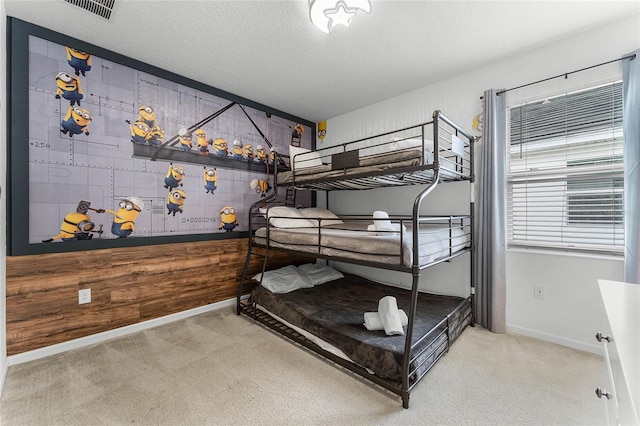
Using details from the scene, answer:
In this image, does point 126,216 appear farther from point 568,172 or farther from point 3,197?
point 568,172

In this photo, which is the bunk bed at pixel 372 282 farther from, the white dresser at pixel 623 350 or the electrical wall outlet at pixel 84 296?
the electrical wall outlet at pixel 84 296

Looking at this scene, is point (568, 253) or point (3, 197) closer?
point (3, 197)

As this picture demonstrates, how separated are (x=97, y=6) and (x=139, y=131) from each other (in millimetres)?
911

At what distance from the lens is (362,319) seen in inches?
80.7

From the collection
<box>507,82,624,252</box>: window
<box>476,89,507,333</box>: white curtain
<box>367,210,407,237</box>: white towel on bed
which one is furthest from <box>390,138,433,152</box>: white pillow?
<box>507,82,624,252</box>: window

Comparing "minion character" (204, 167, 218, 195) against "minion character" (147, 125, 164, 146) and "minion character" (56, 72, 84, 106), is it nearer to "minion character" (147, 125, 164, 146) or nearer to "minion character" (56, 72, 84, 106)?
"minion character" (147, 125, 164, 146)

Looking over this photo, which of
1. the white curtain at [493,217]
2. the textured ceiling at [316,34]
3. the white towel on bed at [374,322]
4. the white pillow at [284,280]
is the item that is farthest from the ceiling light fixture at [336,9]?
the white pillow at [284,280]

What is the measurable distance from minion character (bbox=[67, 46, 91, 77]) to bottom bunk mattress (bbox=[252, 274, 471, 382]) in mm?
2382

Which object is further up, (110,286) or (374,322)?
(110,286)

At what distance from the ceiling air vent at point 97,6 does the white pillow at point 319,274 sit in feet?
8.99

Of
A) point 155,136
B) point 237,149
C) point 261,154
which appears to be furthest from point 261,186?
point 155,136

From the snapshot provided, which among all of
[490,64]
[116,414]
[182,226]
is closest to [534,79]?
[490,64]

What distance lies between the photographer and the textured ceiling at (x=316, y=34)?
1.74 meters

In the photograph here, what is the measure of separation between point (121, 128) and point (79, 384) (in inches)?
75.9
